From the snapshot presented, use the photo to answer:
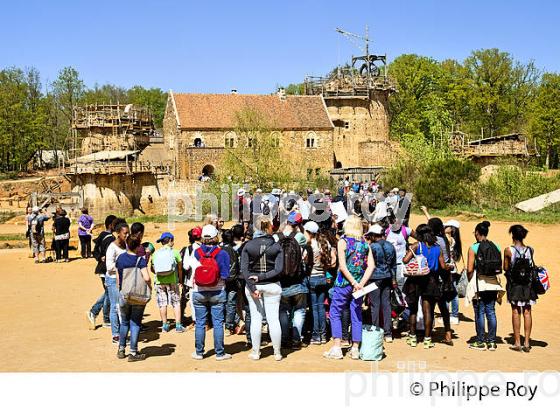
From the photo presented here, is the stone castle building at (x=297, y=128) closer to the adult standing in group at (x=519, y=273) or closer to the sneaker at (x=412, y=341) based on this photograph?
the sneaker at (x=412, y=341)

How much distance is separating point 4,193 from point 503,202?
38695 millimetres

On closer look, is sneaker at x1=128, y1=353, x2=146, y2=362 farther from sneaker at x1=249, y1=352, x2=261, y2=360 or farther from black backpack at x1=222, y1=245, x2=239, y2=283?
black backpack at x1=222, y1=245, x2=239, y2=283

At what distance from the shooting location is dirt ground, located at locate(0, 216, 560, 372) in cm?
800

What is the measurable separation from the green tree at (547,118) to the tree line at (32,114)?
36.8 metres

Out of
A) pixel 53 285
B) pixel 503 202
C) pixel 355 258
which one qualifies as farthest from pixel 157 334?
pixel 503 202

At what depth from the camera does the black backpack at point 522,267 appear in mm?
8359

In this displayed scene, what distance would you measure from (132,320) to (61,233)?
36.4 feet

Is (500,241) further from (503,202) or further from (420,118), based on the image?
(420,118)

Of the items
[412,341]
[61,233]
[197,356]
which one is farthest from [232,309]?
[61,233]

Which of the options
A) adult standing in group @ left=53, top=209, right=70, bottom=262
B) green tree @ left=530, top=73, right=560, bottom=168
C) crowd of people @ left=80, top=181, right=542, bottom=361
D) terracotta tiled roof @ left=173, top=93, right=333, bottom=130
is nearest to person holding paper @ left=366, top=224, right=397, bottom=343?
crowd of people @ left=80, top=181, right=542, bottom=361

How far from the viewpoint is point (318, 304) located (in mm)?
8898

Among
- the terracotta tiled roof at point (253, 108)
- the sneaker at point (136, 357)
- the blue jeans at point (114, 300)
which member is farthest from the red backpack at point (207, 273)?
the terracotta tiled roof at point (253, 108)

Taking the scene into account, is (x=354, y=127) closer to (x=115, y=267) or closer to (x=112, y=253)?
(x=112, y=253)

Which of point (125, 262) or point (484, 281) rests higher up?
point (125, 262)
